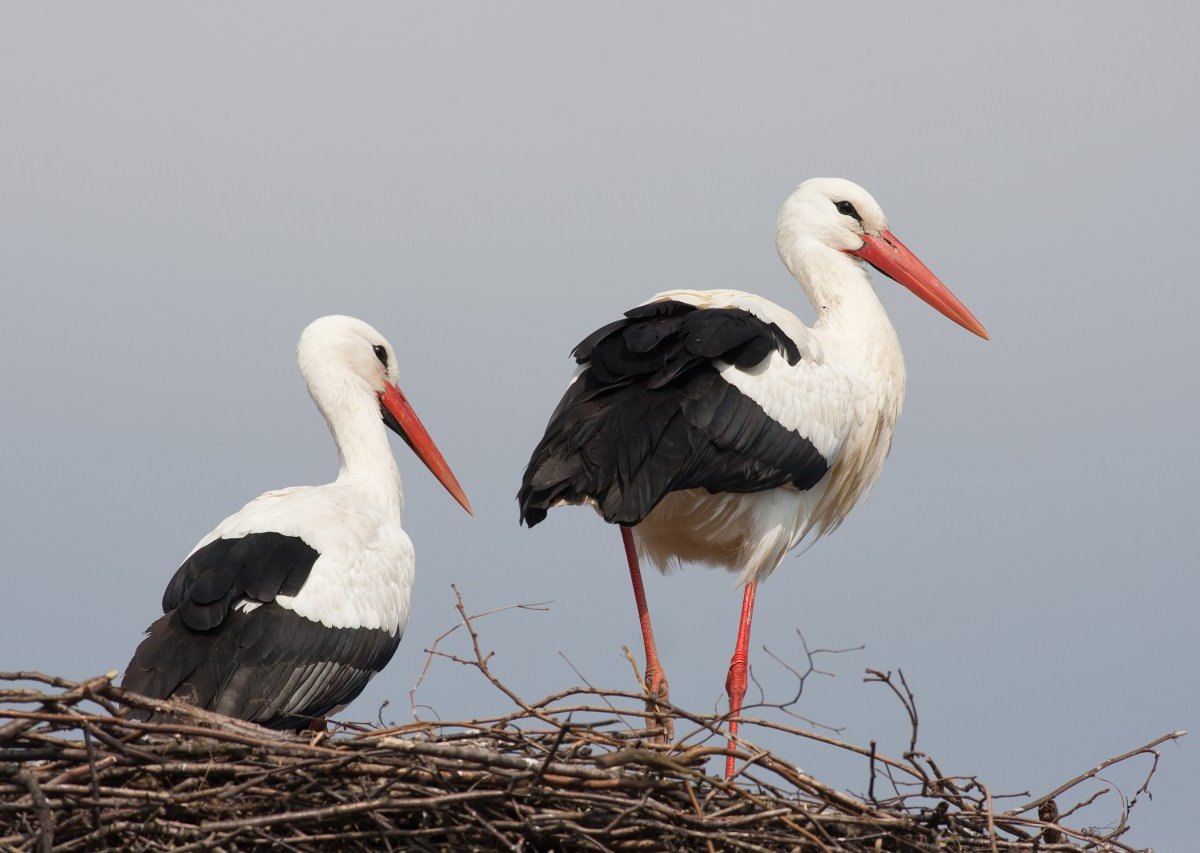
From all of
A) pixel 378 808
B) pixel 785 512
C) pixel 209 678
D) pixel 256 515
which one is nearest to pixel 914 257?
pixel 785 512

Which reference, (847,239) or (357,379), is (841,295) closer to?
(847,239)

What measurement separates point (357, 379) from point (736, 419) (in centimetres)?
176

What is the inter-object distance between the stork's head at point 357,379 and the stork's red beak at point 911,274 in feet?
6.19

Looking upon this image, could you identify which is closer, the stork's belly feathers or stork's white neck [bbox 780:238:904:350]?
the stork's belly feathers

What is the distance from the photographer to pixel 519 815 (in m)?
4.69

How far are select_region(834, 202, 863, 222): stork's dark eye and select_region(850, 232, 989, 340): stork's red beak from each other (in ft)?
0.28

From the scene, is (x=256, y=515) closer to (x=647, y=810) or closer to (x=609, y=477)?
(x=609, y=477)

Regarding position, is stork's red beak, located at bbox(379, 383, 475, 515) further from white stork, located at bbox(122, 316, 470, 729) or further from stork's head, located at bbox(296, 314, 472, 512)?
white stork, located at bbox(122, 316, 470, 729)

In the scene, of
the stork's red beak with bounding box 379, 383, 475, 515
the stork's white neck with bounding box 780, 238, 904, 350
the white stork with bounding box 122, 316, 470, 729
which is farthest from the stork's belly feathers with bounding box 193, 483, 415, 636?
the stork's white neck with bounding box 780, 238, 904, 350

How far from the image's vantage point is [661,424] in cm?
633

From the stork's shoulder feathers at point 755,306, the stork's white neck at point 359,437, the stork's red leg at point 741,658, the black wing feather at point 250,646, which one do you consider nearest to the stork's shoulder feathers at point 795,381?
the stork's shoulder feathers at point 755,306

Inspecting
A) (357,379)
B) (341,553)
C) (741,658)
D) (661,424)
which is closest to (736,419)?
(661,424)

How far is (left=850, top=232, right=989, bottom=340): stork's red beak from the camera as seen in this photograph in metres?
7.73

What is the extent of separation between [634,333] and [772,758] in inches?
76.7
